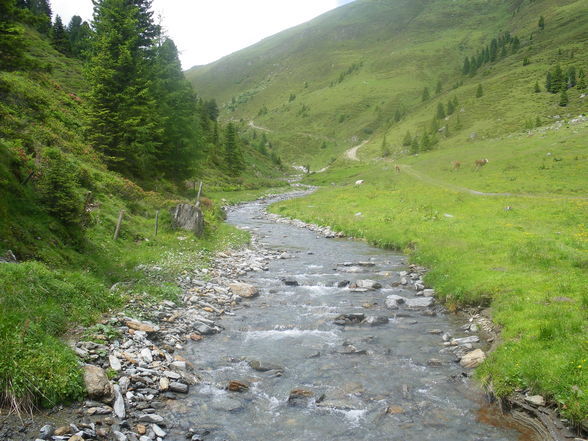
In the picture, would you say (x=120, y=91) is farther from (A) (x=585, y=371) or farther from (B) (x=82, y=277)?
(A) (x=585, y=371)

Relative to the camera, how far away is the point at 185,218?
27344 millimetres

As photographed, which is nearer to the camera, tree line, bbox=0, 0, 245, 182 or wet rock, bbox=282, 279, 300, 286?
wet rock, bbox=282, 279, 300, 286

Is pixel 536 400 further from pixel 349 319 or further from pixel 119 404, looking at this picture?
pixel 119 404

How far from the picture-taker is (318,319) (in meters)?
16.2

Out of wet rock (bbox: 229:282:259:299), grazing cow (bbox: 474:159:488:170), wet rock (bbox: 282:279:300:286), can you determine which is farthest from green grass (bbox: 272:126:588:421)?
wet rock (bbox: 229:282:259:299)

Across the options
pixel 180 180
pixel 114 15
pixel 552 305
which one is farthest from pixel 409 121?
pixel 552 305

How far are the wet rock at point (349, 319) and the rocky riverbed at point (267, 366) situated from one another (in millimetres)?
42

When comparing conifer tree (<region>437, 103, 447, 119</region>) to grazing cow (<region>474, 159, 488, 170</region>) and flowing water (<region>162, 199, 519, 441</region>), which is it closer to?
grazing cow (<region>474, 159, 488, 170</region>)

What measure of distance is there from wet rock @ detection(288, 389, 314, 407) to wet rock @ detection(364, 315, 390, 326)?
5654 mm

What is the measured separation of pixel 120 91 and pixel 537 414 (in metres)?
35.7

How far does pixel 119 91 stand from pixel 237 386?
101 feet

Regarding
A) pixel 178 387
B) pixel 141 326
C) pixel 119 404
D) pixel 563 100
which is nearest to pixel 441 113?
pixel 563 100

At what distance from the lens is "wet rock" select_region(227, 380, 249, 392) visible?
1068cm

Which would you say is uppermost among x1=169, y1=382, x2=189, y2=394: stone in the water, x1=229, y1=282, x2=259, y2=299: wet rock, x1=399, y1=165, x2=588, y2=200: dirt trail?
x1=169, y1=382, x2=189, y2=394: stone in the water
